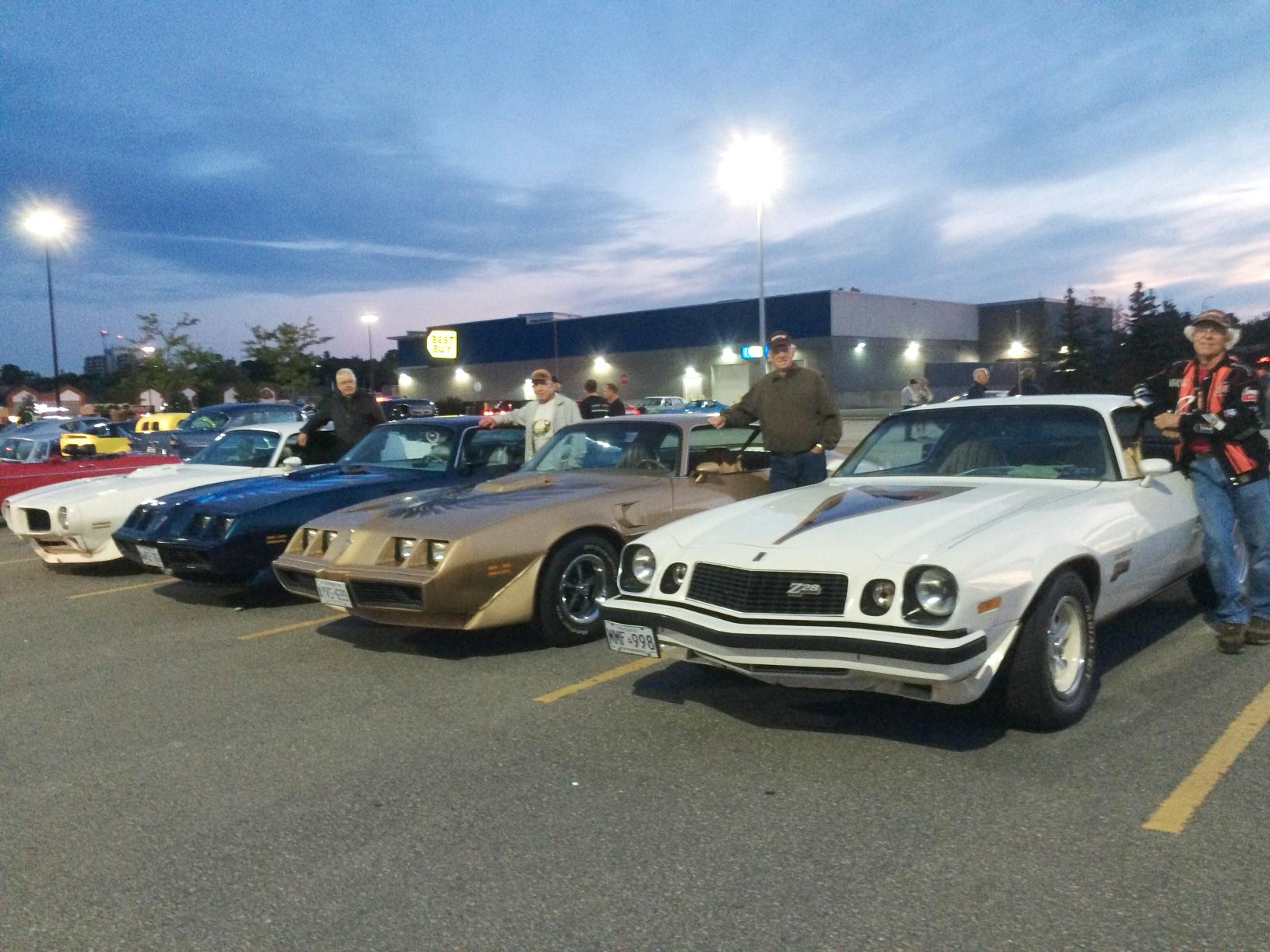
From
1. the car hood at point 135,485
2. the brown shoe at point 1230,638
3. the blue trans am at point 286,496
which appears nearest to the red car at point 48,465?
the car hood at point 135,485

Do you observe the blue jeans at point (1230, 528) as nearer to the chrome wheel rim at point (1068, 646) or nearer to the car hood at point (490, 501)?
the chrome wheel rim at point (1068, 646)

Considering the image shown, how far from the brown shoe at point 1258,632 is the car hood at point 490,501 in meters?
Answer: 3.26

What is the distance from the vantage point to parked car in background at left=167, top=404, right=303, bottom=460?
15922 millimetres

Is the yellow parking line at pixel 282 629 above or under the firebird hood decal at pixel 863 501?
under

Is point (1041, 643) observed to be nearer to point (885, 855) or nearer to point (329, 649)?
point (885, 855)

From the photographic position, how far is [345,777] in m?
4.02

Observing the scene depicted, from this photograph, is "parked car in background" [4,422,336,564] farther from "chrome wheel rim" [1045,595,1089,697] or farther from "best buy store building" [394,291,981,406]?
"best buy store building" [394,291,981,406]

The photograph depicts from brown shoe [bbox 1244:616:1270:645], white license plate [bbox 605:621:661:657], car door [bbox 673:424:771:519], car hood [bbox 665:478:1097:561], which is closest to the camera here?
car hood [bbox 665:478:1097:561]

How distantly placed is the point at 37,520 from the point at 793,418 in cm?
620

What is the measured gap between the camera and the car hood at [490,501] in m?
5.75

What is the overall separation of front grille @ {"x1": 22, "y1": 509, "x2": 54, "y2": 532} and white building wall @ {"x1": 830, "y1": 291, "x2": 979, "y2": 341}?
48768 millimetres

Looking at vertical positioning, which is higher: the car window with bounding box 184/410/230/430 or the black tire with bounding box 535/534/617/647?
the car window with bounding box 184/410/230/430

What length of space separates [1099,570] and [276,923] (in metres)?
3.42

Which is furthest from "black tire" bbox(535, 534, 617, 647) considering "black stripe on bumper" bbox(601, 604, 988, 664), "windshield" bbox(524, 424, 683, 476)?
"black stripe on bumper" bbox(601, 604, 988, 664)
